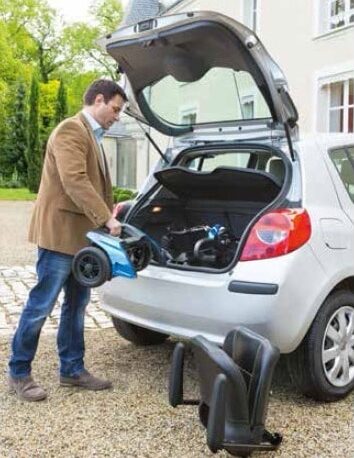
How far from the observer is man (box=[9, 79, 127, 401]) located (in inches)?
138

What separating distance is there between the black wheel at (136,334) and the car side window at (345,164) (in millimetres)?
Answer: 1698

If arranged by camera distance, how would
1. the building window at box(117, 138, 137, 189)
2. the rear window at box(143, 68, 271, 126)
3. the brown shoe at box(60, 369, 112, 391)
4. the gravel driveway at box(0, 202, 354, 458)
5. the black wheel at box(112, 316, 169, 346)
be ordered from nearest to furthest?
1. the gravel driveway at box(0, 202, 354, 458)
2. the brown shoe at box(60, 369, 112, 391)
3. the rear window at box(143, 68, 271, 126)
4. the black wheel at box(112, 316, 169, 346)
5. the building window at box(117, 138, 137, 189)

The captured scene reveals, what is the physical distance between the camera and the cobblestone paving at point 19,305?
17.6 feet

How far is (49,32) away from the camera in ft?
164

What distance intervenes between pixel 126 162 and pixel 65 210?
1029 inches

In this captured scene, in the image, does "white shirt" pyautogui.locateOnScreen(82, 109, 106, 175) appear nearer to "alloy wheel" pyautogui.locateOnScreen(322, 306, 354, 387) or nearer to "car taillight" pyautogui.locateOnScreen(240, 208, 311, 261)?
"car taillight" pyautogui.locateOnScreen(240, 208, 311, 261)

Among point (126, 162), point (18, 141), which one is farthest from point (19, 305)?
point (18, 141)

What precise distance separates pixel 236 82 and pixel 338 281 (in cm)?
143

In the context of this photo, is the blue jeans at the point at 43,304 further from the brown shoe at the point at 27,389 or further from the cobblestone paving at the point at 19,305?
the cobblestone paving at the point at 19,305

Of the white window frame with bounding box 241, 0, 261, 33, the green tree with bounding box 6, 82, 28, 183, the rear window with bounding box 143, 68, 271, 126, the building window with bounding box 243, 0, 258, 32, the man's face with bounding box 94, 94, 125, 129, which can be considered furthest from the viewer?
the green tree with bounding box 6, 82, 28, 183

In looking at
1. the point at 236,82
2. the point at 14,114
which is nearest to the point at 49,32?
the point at 14,114

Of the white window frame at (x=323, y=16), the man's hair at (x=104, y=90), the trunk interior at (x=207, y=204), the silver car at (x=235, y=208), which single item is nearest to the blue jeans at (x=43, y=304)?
the silver car at (x=235, y=208)

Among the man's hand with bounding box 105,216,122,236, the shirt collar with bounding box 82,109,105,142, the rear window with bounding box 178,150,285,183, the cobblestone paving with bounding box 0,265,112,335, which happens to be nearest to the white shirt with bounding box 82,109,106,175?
the shirt collar with bounding box 82,109,105,142

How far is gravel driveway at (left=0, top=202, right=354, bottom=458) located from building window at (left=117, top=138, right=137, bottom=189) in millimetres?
24188
